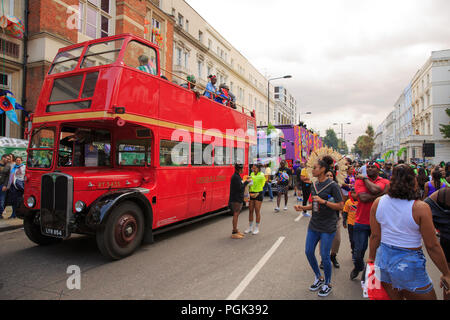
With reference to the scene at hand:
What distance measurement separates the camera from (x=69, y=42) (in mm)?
14477

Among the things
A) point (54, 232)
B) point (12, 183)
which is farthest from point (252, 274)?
point (12, 183)

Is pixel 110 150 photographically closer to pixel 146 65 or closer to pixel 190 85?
pixel 146 65

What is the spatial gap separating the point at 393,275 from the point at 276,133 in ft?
45.7

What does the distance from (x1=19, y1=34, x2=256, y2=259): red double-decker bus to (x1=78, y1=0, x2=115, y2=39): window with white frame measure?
38.5ft

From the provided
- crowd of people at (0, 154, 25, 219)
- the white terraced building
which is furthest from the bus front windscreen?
the white terraced building

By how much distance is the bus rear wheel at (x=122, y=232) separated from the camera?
5.05 m

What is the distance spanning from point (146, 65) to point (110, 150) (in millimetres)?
2237

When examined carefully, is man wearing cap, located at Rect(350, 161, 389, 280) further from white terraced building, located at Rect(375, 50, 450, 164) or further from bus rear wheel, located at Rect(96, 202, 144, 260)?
white terraced building, located at Rect(375, 50, 450, 164)

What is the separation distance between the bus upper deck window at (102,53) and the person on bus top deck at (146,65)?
0.55m

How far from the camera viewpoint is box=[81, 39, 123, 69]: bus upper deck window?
5648 millimetres

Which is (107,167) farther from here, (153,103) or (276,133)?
(276,133)

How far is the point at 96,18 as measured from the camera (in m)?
17.0

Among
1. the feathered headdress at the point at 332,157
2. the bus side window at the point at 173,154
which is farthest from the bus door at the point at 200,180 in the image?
the feathered headdress at the point at 332,157

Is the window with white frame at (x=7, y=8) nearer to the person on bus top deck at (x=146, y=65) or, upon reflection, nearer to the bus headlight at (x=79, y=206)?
the person on bus top deck at (x=146, y=65)
